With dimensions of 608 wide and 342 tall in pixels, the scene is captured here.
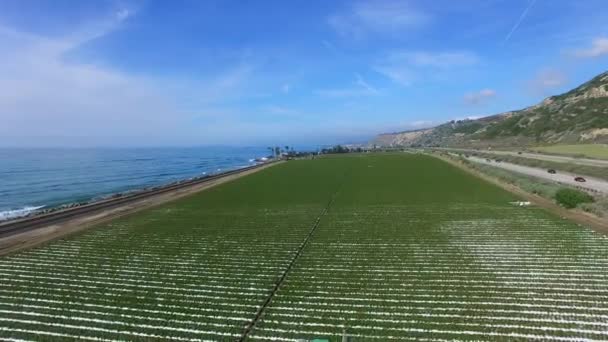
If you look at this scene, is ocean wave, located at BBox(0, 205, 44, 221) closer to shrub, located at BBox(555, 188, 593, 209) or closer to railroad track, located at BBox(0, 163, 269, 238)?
railroad track, located at BBox(0, 163, 269, 238)

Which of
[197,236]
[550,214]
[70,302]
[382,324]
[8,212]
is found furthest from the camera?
[8,212]

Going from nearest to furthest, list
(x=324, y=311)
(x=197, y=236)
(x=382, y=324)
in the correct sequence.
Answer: (x=382, y=324), (x=324, y=311), (x=197, y=236)

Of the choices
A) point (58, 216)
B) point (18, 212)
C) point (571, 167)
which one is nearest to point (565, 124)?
point (571, 167)

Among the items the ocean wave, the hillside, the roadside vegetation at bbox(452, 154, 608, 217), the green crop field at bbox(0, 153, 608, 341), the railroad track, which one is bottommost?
the ocean wave

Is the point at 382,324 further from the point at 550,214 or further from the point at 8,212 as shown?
the point at 8,212

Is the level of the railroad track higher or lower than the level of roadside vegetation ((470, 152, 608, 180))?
lower

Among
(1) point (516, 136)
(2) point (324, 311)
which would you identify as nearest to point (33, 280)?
(2) point (324, 311)

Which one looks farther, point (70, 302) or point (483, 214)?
point (483, 214)

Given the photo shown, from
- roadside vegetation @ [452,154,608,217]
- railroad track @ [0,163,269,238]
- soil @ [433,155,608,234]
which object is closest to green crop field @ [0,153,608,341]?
soil @ [433,155,608,234]

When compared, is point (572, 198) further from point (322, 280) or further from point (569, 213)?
point (322, 280)
